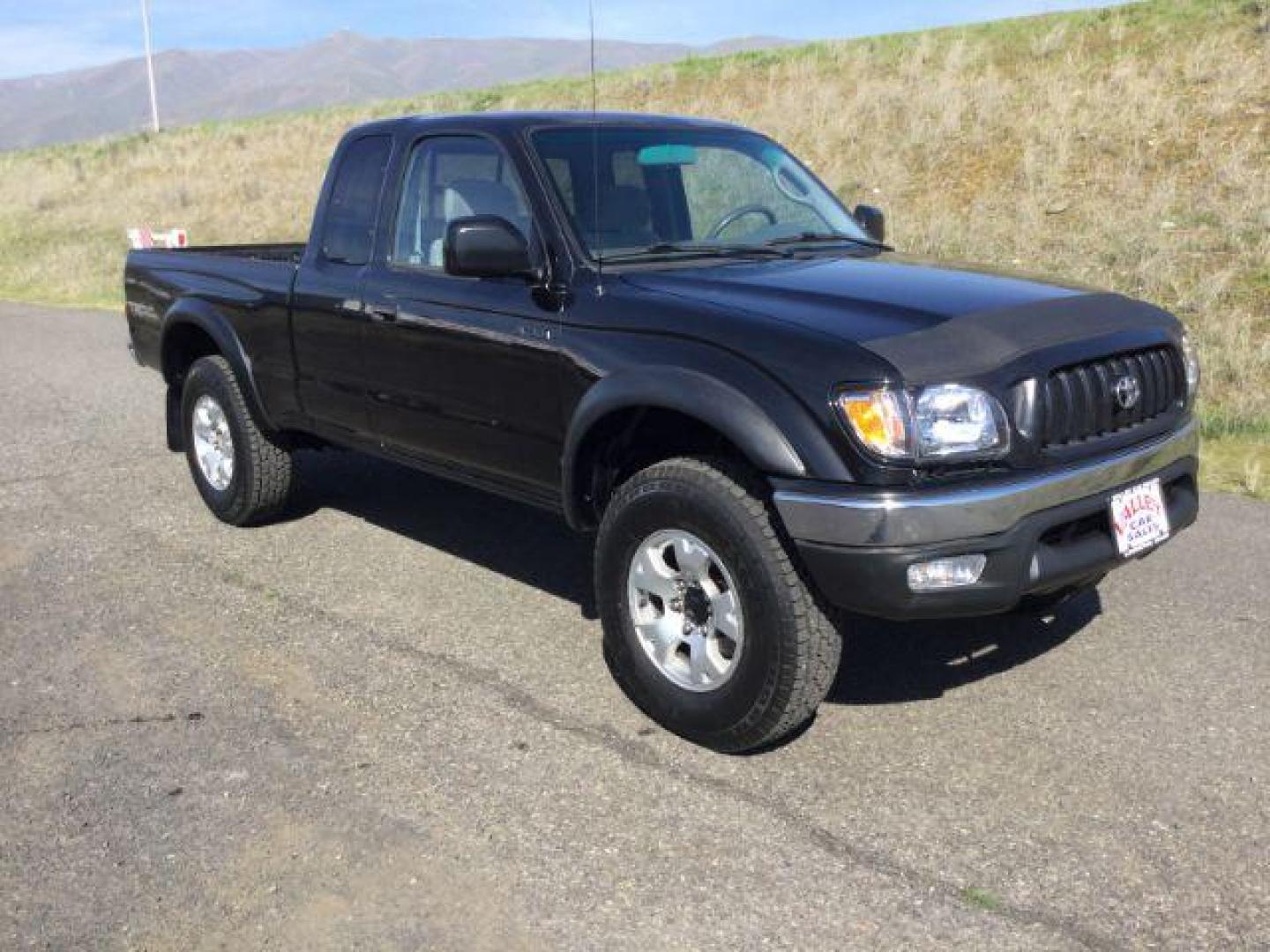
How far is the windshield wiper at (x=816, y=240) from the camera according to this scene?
4.65m

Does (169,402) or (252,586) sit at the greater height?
(169,402)

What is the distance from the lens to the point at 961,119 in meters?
18.5

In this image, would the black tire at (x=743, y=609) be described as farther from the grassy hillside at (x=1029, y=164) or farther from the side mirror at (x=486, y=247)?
the grassy hillside at (x=1029, y=164)

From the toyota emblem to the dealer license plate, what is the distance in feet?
0.79

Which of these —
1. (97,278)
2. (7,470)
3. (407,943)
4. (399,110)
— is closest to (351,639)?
(407,943)

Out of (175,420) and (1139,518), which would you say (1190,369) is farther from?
(175,420)

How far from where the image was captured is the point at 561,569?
5.50m

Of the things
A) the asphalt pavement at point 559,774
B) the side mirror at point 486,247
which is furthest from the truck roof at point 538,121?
the asphalt pavement at point 559,774

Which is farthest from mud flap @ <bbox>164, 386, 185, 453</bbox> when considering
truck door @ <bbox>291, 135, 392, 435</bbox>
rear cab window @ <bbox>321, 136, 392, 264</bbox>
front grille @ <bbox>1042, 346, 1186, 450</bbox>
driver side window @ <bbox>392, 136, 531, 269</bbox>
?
front grille @ <bbox>1042, 346, 1186, 450</bbox>

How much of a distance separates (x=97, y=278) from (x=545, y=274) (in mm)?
17449

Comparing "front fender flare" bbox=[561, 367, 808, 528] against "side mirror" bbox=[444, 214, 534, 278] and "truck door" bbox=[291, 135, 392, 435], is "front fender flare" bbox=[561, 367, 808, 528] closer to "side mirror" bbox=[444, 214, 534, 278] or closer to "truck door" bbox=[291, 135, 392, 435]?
"side mirror" bbox=[444, 214, 534, 278]

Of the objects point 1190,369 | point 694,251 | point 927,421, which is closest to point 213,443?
point 694,251

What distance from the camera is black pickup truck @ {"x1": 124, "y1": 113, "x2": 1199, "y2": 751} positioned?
3346 millimetres

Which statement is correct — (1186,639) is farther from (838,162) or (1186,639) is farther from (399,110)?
(399,110)
